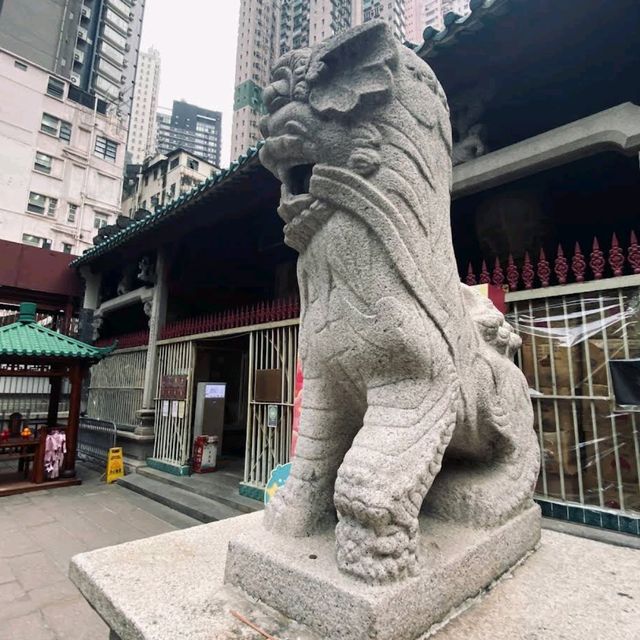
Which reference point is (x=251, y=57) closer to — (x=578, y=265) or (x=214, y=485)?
(x=214, y=485)

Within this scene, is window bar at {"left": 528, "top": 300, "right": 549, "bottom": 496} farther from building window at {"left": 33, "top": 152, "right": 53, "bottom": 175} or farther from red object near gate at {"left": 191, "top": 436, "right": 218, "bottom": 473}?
building window at {"left": 33, "top": 152, "right": 53, "bottom": 175}

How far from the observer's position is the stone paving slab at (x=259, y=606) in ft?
3.92

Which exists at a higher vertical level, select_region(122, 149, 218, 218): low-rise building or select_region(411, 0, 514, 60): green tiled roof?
select_region(122, 149, 218, 218): low-rise building

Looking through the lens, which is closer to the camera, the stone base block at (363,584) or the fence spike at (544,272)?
the stone base block at (363,584)

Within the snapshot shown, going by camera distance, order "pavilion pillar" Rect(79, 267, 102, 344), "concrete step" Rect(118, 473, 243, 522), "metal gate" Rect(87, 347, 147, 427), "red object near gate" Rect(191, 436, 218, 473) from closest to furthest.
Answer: "concrete step" Rect(118, 473, 243, 522)
"red object near gate" Rect(191, 436, 218, 473)
"metal gate" Rect(87, 347, 147, 427)
"pavilion pillar" Rect(79, 267, 102, 344)

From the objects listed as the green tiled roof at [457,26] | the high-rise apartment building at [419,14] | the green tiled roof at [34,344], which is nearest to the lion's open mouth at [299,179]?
the green tiled roof at [457,26]

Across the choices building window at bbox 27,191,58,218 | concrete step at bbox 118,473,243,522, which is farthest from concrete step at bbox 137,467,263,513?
building window at bbox 27,191,58,218

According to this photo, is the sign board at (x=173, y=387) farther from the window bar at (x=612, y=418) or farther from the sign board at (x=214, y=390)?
the window bar at (x=612, y=418)

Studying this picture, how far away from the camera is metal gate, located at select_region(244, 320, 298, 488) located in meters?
4.87

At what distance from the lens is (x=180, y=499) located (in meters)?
5.33

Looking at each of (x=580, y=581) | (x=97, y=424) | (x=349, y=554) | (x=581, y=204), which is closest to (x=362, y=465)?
(x=349, y=554)

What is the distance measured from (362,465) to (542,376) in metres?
2.66

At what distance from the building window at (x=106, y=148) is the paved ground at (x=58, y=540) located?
76.5 feet

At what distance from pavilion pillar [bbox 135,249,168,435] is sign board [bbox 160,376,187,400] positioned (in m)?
0.36
